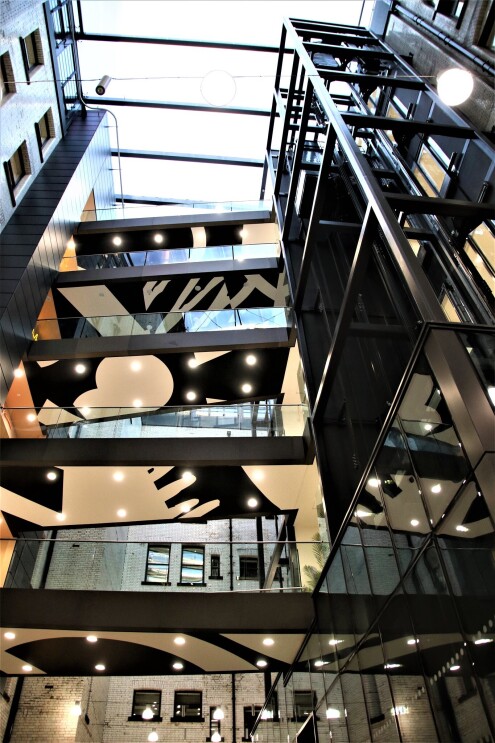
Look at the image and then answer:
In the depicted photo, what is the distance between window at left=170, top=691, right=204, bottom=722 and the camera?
1755 centimetres

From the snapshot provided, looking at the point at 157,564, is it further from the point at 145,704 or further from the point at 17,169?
the point at 17,169

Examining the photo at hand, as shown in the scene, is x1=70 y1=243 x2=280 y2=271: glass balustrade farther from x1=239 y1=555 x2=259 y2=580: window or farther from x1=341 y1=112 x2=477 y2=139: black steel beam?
x1=239 y1=555 x2=259 y2=580: window

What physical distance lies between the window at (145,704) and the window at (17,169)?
54.5 ft

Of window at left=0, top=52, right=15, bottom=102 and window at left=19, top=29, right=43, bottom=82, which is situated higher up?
window at left=19, top=29, right=43, bottom=82

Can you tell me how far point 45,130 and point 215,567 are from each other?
677 inches

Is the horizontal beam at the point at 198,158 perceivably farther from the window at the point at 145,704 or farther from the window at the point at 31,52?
the window at the point at 145,704

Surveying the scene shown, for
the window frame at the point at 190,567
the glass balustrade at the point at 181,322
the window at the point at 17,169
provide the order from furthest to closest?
the window at the point at 17,169 → the glass balustrade at the point at 181,322 → the window frame at the point at 190,567

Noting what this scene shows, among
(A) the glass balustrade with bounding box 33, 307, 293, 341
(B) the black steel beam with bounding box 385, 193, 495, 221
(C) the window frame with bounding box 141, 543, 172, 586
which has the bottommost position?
(C) the window frame with bounding box 141, 543, 172, 586

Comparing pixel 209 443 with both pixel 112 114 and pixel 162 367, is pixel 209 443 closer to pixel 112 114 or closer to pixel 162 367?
pixel 162 367

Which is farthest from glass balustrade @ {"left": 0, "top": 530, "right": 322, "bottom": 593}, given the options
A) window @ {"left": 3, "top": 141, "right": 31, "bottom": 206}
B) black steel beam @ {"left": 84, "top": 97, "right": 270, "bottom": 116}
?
black steel beam @ {"left": 84, "top": 97, "right": 270, "bottom": 116}

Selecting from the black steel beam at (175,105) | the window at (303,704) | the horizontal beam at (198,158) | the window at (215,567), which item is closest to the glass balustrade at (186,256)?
the horizontal beam at (198,158)

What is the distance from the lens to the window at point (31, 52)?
16.5m

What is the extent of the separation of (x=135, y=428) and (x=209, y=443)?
6.21ft

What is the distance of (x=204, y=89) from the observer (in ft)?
34.2
